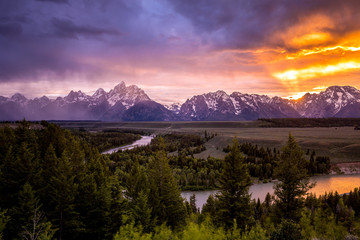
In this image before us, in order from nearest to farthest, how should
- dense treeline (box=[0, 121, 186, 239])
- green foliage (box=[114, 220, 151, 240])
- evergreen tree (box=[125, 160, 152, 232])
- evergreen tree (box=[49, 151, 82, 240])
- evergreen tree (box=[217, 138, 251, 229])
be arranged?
green foliage (box=[114, 220, 151, 240]), evergreen tree (box=[217, 138, 251, 229]), evergreen tree (box=[125, 160, 152, 232]), dense treeline (box=[0, 121, 186, 239]), evergreen tree (box=[49, 151, 82, 240])

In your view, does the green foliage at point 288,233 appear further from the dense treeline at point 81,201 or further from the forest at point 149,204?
the dense treeline at point 81,201

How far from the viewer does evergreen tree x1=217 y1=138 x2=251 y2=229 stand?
24266 mm

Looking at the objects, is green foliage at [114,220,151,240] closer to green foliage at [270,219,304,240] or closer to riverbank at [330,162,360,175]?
green foliage at [270,219,304,240]

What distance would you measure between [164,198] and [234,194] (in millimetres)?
8659

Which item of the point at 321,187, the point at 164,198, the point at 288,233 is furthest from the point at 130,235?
the point at 321,187

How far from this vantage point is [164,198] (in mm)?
28344

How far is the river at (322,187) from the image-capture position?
5023 cm

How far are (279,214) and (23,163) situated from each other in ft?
103

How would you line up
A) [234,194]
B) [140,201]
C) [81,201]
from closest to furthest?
[234,194] → [140,201] → [81,201]

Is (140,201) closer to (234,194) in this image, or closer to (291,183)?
(234,194)

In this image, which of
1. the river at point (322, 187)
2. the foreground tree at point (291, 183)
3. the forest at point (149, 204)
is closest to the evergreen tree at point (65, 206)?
the forest at point (149, 204)

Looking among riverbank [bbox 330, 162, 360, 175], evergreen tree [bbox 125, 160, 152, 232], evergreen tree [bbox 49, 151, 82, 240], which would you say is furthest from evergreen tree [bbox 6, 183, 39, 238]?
riverbank [bbox 330, 162, 360, 175]

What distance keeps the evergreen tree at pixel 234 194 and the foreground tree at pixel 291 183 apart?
3.80 meters

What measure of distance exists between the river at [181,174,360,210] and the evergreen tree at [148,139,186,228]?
720 inches
